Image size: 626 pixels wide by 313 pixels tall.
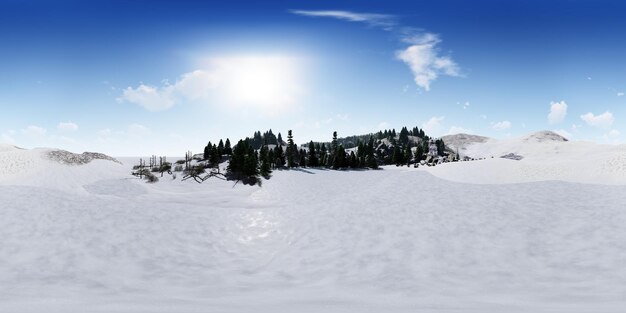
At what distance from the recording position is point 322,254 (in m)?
18.8

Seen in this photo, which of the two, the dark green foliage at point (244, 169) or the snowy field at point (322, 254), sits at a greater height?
the dark green foliage at point (244, 169)

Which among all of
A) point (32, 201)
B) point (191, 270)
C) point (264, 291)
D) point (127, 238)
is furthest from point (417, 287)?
point (32, 201)

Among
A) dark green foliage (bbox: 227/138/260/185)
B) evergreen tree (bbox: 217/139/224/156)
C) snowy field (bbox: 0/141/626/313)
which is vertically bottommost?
snowy field (bbox: 0/141/626/313)

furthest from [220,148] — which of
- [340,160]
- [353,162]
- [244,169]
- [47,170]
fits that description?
[47,170]

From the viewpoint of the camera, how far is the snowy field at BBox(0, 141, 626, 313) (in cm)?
1222

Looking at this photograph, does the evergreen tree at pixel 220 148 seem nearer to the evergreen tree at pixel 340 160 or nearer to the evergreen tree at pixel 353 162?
the evergreen tree at pixel 340 160

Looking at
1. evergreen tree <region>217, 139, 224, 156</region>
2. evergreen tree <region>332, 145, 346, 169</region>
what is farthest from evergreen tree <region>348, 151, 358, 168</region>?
evergreen tree <region>217, 139, 224, 156</region>

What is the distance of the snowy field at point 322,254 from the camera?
12.2 meters

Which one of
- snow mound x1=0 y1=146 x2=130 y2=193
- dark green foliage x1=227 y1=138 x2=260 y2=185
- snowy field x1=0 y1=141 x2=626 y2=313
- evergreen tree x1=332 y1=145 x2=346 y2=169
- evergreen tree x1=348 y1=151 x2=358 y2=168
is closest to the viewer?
snowy field x1=0 y1=141 x2=626 y2=313

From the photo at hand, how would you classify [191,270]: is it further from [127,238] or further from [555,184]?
[555,184]

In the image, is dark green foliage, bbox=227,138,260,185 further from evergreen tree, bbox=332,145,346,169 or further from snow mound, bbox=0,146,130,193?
evergreen tree, bbox=332,145,346,169

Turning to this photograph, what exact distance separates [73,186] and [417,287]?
4467 centimetres

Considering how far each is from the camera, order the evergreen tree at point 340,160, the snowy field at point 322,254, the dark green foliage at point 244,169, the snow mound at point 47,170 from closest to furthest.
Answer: the snowy field at point 322,254 → the snow mound at point 47,170 → the dark green foliage at point 244,169 → the evergreen tree at point 340,160

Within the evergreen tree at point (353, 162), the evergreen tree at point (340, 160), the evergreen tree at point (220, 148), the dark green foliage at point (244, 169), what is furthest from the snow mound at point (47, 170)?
the evergreen tree at point (353, 162)
